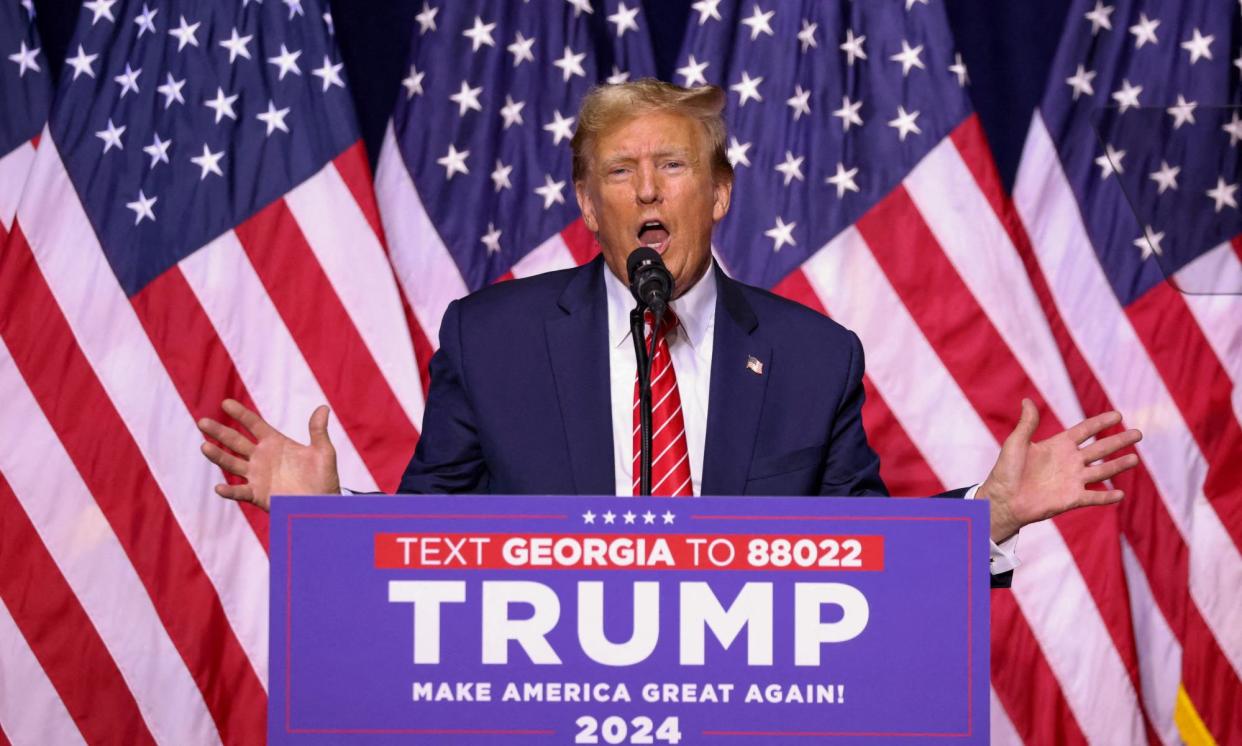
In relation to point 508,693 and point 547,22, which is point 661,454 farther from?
point 547,22

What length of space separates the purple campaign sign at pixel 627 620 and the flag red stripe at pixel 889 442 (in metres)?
2.13

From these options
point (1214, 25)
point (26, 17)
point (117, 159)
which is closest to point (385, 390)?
point (117, 159)

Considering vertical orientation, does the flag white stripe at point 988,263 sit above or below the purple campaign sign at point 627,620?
above

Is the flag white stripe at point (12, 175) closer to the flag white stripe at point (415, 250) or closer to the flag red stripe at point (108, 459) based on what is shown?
the flag red stripe at point (108, 459)

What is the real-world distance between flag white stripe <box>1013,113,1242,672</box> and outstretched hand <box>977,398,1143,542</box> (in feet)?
6.16

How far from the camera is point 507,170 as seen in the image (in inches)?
148

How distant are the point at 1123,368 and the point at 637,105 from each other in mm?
1962

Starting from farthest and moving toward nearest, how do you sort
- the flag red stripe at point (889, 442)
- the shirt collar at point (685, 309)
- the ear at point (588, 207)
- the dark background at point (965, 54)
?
the dark background at point (965, 54), the flag red stripe at point (889, 442), the ear at point (588, 207), the shirt collar at point (685, 309)

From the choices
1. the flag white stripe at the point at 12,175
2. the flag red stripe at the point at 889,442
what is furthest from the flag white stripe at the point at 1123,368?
the flag white stripe at the point at 12,175

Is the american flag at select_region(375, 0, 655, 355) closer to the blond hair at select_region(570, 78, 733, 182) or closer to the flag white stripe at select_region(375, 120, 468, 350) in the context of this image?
the flag white stripe at select_region(375, 120, 468, 350)

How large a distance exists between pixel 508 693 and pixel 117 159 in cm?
258

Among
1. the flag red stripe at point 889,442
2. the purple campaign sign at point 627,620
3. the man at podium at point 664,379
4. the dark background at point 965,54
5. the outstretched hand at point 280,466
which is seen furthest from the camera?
the dark background at point 965,54

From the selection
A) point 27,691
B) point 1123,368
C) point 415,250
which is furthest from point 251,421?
point 1123,368

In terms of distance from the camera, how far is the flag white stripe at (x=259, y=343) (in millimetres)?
3609
